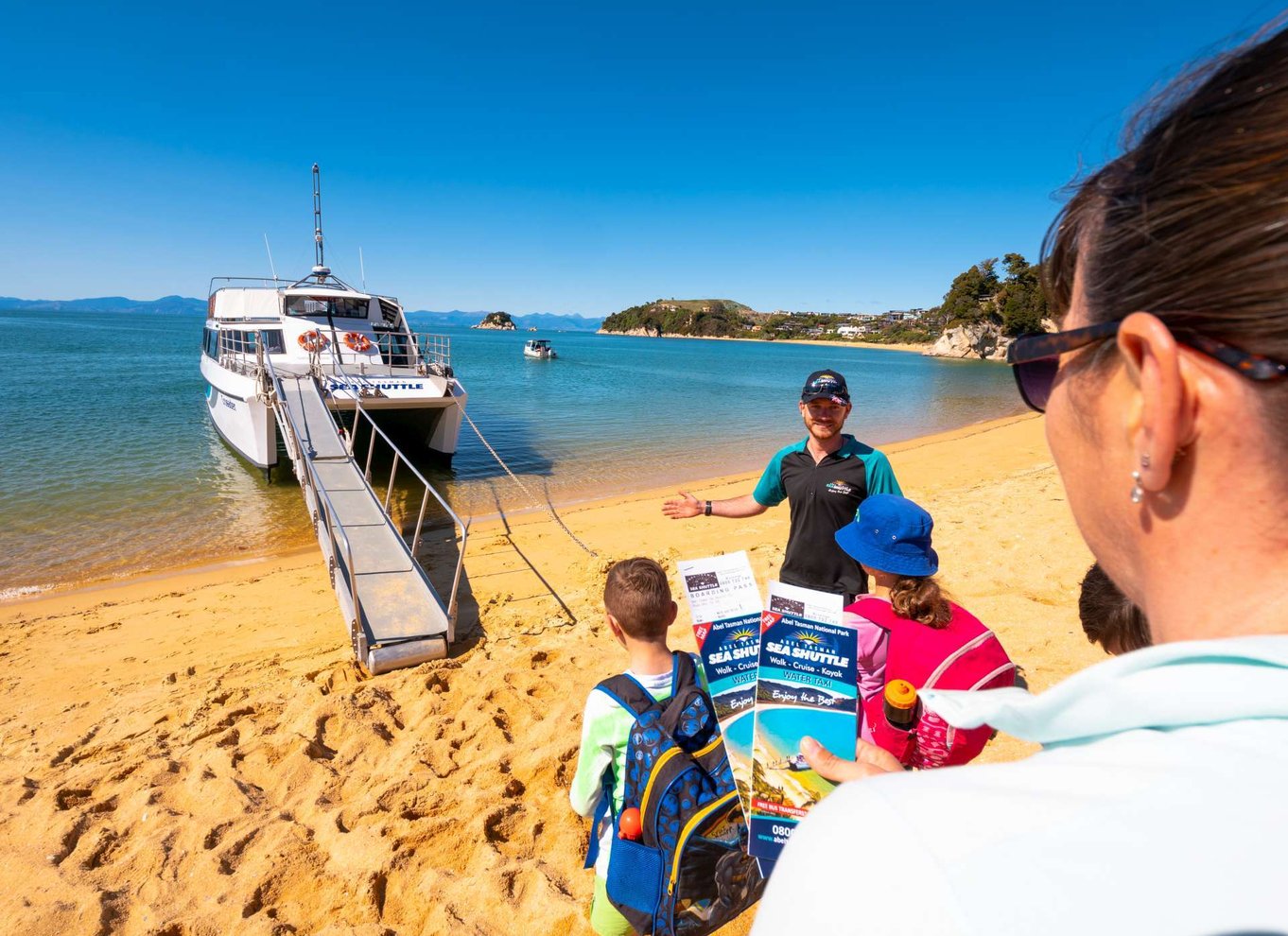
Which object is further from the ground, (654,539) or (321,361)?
(321,361)

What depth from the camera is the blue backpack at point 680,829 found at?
196cm

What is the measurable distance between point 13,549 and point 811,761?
1232cm

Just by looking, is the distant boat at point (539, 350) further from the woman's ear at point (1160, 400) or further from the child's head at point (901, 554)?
the woman's ear at point (1160, 400)

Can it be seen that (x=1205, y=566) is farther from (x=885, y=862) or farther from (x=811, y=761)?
(x=811, y=761)

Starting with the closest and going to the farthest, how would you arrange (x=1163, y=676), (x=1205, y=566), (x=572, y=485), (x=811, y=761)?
(x=1163, y=676) < (x=1205, y=566) < (x=811, y=761) < (x=572, y=485)

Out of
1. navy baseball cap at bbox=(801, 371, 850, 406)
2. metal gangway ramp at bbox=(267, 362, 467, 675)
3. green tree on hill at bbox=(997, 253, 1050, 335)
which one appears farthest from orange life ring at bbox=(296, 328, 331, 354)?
green tree on hill at bbox=(997, 253, 1050, 335)

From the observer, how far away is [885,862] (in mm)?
500

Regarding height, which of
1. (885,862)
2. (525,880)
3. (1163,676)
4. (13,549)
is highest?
(1163,676)

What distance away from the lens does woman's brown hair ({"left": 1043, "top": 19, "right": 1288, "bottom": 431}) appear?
1.88ft

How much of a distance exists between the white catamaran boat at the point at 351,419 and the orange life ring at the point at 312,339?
1.2 inches

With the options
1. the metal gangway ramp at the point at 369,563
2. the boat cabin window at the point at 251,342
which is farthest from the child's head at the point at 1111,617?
the boat cabin window at the point at 251,342

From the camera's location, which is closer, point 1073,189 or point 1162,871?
point 1162,871

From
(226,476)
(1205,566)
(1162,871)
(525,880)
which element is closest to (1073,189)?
(1205,566)

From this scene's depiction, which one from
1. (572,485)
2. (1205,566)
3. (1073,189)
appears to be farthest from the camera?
(572,485)
